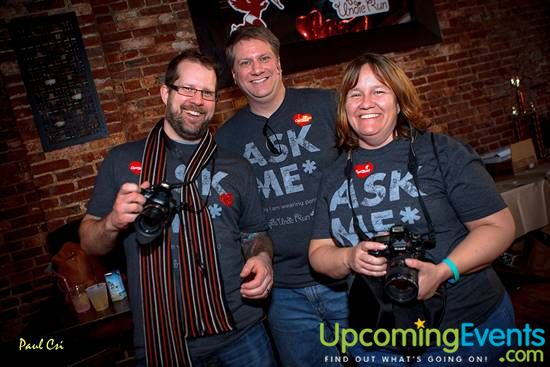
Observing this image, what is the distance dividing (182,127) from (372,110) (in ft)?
2.44

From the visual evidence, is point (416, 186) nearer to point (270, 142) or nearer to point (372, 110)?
point (372, 110)

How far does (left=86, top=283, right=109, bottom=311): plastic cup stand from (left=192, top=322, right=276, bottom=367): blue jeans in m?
0.92

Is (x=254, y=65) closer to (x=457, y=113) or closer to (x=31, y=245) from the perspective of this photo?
(x=31, y=245)

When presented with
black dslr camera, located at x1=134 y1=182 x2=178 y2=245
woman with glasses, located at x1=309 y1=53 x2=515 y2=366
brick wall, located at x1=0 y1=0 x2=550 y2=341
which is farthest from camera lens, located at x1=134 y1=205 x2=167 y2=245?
brick wall, located at x1=0 y1=0 x2=550 y2=341

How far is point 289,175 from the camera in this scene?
1697 millimetres

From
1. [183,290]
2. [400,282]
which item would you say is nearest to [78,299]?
[183,290]

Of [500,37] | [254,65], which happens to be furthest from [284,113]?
[500,37]

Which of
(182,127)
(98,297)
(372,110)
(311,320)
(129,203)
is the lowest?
(311,320)

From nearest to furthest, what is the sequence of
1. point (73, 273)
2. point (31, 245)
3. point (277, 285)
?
point (277, 285) → point (73, 273) → point (31, 245)

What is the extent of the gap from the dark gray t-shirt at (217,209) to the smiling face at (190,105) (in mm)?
67

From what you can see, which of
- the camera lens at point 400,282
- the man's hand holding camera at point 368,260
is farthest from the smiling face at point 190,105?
the camera lens at point 400,282

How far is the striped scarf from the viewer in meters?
1.36

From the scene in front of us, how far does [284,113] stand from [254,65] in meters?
0.26

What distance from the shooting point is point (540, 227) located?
2.68 metres
